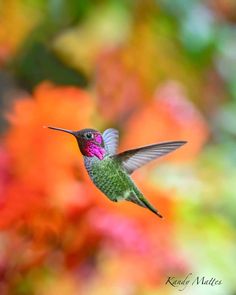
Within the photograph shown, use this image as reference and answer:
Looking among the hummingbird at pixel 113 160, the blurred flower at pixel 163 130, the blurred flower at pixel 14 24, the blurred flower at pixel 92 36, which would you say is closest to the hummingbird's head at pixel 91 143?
the hummingbird at pixel 113 160

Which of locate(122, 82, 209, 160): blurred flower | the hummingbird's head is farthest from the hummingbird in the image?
locate(122, 82, 209, 160): blurred flower

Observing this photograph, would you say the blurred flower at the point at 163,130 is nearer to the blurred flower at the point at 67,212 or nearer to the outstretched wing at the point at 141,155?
the blurred flower at the point at 67,212

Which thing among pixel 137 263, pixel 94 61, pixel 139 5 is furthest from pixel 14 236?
pixel 139 5

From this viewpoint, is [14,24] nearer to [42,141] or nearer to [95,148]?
[42,141]

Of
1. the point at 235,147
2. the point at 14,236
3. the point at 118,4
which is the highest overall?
the point at 118,4

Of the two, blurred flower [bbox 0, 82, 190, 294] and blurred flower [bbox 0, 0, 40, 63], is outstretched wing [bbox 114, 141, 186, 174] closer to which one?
blurred flower [bbox 0, 82, 190, 294]

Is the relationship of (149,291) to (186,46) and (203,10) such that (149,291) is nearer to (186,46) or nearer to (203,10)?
(186,46)

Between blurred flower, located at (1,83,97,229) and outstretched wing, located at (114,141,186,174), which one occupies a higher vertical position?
blurred flower, located at (1,83,97,229)
